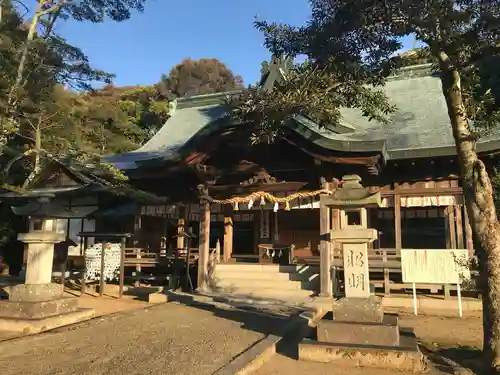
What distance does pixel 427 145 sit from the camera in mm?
12547

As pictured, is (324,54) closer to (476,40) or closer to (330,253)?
(476,40)

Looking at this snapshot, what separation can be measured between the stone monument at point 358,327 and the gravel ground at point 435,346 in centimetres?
16

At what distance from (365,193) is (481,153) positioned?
6.62 m

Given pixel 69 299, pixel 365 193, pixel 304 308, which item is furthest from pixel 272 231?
pixel 365 193

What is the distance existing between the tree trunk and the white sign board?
14.1 feet

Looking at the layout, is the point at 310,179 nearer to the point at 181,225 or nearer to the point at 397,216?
the point at 397,216

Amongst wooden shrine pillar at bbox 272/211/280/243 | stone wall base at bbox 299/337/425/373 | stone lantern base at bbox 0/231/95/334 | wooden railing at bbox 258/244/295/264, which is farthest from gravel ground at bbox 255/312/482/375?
wooden shrine pillar at bbox 272/211/280/243

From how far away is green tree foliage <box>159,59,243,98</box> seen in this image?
4484 cm

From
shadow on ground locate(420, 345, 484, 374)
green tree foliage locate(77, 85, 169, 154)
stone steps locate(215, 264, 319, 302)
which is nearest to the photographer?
shadow on ground locate(420, 345, 484, 374)

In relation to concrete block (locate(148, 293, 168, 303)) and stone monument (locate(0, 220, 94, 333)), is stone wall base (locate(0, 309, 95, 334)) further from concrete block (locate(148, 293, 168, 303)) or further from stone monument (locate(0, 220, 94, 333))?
concrete block (locate(148, 293, 168, 303))

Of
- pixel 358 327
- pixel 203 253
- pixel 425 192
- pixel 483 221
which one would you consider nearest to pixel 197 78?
pixel 203 253

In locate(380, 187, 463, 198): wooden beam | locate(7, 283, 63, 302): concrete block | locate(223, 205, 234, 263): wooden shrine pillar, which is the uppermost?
locate(380, 187, 463, 198): wooden beam

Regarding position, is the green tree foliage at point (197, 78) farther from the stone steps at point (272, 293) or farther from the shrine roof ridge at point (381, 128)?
the stone steps at point (272, 293)

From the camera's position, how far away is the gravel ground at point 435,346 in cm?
570
